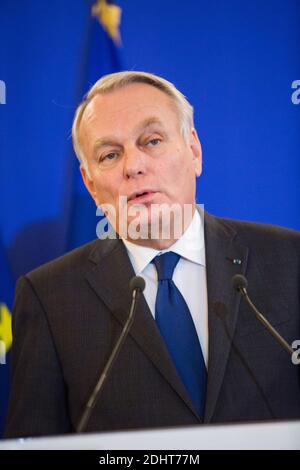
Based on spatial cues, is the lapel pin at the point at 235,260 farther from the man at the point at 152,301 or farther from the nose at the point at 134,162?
the nose at the point at 134,162

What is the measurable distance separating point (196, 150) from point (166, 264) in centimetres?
36

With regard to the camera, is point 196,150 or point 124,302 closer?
point 124,302

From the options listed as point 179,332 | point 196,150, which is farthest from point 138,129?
point 179,332

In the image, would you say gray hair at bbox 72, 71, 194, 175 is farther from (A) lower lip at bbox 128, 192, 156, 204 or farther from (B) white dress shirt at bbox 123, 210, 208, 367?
(B) white dress shirt at bbox 123, 210, 208, 367

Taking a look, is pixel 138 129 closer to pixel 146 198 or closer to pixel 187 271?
pixel 146 198

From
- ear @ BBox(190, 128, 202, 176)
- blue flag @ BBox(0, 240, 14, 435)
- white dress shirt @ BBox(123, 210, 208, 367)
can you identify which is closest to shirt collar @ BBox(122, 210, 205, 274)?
white dress shirt @ BBox(123, 210, 208, 367)

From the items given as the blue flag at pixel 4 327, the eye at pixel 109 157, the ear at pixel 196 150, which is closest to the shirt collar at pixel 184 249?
the ear at pixel 196 150

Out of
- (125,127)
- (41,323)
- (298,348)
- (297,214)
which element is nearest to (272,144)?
(297,214)

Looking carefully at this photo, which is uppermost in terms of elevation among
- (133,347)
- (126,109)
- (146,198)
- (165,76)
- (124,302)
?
(165,76)

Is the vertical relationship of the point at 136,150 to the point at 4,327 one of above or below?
above

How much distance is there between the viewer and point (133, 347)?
66.2 inches

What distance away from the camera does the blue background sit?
183 cm
